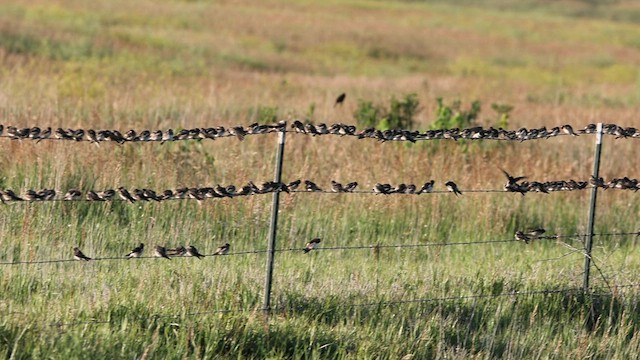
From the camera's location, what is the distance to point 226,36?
35.9 meters

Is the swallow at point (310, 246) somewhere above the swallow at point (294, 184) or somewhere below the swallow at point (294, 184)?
below

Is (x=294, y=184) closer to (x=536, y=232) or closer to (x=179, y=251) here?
(x=179, y=251)

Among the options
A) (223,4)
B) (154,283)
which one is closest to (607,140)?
(154,283)

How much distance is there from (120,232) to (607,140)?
27.8 feet

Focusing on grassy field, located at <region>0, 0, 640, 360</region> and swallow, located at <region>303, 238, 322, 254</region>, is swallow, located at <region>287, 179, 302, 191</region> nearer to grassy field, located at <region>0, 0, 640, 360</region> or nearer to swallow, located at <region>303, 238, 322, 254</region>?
swallow, located at <region>303, 238, 322, 254</region>

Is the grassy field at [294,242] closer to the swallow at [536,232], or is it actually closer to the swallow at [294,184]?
the swallow at [536,232]

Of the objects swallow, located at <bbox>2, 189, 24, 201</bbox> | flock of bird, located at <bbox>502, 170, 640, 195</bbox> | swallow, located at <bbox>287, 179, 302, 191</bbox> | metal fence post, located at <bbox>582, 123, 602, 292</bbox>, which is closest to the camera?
swallow, located at <bbox>2, 189, 24, 201</bbox>

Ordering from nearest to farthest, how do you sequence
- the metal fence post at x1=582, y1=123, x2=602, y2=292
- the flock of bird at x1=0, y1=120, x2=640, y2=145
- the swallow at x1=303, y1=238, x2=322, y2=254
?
the flock of bird at x1=0, y1=120, x2=640, y2=145
the swallow at x1=303, y1=238, x2=322, y2=254
the metal fence post at x1=582, y1=123, x2=602, y2=292

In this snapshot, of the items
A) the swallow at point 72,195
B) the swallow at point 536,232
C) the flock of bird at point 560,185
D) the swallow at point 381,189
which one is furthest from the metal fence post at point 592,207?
the swallow at point 72,195

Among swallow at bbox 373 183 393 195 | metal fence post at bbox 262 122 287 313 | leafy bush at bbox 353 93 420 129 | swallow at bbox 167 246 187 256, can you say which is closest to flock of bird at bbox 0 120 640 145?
metal fence post at bbox 262 122 287 313

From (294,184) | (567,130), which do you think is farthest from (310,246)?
(567,130)

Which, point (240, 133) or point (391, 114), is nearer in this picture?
point (240, 133)

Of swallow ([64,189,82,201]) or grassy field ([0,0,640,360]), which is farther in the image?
grassy field ([0,0,640,360])

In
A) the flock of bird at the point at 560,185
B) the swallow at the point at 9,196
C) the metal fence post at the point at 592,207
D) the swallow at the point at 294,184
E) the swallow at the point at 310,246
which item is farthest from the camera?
the metal fence post at the point at 592,207
